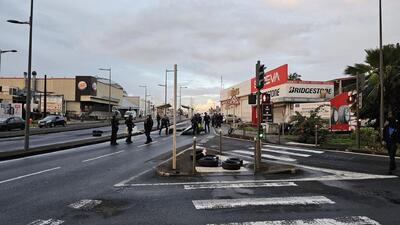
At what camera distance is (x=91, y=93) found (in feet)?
297

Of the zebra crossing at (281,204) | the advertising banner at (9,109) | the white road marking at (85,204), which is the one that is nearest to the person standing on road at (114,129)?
the white road marking at (85,204)

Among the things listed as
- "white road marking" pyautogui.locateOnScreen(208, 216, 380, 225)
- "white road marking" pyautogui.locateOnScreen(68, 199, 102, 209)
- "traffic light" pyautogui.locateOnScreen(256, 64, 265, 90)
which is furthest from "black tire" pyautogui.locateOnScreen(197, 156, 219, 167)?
"white road marking" pyautogui.locateOnScreen(208, 216, 380, 225)

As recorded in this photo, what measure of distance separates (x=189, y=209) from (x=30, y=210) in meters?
2.74

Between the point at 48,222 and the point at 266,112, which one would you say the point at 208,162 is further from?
the point at 48,222

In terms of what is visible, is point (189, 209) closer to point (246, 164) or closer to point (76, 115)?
point (246, 164)

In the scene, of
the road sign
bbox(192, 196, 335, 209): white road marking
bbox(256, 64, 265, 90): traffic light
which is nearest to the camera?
bbox(192, 196, 335, 209): white road marking

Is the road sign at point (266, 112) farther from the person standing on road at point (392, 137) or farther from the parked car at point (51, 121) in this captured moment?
the parked car at point (51, 121)

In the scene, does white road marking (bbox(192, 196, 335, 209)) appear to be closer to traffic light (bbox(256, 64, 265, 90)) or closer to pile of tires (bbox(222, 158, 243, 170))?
pile of tires (bbox(222, 158, 243, 170))

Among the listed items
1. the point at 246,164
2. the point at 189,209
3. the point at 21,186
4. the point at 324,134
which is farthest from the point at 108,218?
the point at 324,134

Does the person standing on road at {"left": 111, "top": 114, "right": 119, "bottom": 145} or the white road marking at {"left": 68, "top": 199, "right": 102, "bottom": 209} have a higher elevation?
the person standing on road at {"left": 111, "top": 114, "right": 119, "bottom": 145}

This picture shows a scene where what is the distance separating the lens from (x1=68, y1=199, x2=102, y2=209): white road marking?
25.2 feet

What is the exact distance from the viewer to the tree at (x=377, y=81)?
21812 mm

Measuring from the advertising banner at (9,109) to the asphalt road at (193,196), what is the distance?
43544 millimetres

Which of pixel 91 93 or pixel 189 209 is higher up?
pixel 91 93
